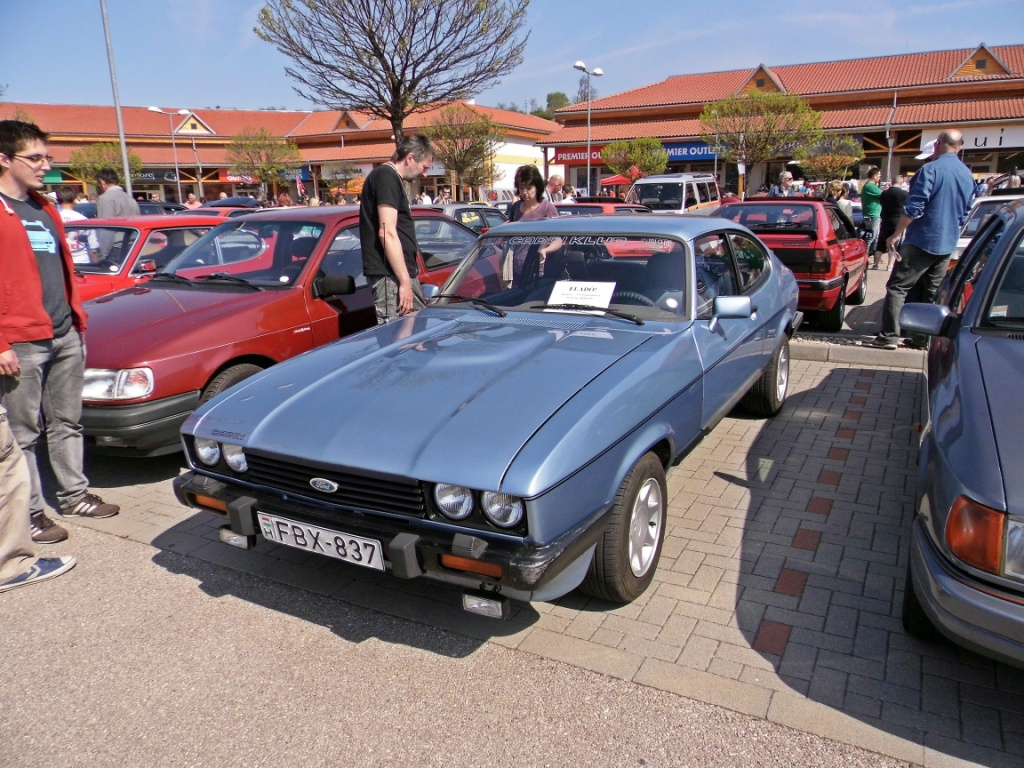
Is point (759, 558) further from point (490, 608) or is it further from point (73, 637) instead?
point (73, 637)

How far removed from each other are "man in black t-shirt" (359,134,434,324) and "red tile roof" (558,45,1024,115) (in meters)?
36.9

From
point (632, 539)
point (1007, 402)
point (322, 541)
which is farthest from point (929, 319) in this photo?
point (322, 541)

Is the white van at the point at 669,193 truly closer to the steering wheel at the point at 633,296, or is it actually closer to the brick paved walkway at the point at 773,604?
the brick paved walkway at the point at 773,604

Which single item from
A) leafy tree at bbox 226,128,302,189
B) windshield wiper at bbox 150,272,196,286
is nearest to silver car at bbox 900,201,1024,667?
windshield wiper at bbox 150,272,196,286

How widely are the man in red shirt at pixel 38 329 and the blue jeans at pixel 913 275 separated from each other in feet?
21.6

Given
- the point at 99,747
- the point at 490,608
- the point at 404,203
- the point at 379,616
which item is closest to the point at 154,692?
the point at 99,747

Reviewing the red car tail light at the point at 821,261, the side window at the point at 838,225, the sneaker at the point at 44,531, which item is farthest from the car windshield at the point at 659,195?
the sneaker at the point at 44,531

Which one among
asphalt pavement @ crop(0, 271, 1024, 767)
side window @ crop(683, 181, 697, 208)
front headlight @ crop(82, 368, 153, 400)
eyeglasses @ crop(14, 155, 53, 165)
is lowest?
asphalt pavement @ crop(0, 271, 1024, 767)

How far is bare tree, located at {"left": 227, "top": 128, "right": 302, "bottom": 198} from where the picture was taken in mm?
45375

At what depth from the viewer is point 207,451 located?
3166 millimetres

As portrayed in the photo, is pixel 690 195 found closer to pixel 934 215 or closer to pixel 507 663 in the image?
pixel 934 215

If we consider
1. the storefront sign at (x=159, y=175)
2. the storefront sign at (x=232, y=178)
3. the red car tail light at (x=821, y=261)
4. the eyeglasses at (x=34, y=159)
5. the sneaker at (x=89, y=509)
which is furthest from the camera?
the storefront sign at (x=159, y=175)

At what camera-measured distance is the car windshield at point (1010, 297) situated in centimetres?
334

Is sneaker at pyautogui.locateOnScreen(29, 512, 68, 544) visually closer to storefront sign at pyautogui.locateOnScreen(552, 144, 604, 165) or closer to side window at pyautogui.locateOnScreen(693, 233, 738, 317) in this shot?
side window at pyautogui.locateOnScreen(693, 233, 738, 317)
